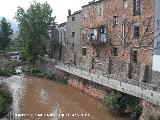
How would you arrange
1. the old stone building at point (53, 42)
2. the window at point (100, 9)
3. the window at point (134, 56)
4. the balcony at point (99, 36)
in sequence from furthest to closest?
the old stone building at point (53, 42) < the window at point (100, 9) < the balcony at point (99, 36) < the window at point (134, 56)

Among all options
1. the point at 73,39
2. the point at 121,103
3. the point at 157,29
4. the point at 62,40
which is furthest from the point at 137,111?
the point at 62,40

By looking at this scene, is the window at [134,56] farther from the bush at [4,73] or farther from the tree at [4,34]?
the tree at [4,34]

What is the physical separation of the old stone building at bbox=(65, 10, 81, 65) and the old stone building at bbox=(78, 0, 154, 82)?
252 cm

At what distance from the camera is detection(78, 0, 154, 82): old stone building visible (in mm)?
39656

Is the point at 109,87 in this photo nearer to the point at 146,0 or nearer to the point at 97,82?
the point at 97,82

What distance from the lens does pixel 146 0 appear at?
39656mm

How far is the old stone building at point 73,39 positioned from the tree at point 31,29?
18.1 ft

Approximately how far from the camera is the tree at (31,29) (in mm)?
65875

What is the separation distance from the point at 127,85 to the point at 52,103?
9535 mm

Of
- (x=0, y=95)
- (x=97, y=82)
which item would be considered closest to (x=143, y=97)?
(x=97, y=82)

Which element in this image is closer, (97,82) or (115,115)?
(115,115)

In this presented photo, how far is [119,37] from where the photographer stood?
150 ft

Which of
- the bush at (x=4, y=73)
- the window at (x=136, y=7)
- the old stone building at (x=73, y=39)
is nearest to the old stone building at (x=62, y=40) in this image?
the old stone building at (x=73, y=39)

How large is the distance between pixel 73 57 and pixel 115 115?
29.6 m
